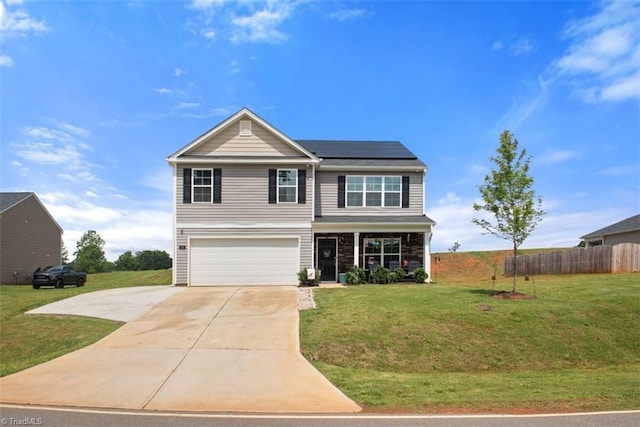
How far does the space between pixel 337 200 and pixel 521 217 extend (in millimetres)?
9760

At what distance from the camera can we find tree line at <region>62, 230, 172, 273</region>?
7638 centimetres

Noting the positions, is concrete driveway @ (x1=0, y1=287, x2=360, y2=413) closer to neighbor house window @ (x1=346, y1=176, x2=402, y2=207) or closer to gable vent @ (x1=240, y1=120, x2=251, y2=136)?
neighbor house window @ (x1=346, y1=176, x2=402, y2=207)

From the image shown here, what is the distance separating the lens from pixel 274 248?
21516 millimetres

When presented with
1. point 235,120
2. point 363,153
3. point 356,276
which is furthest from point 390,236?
point 235,120

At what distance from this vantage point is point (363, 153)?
23.9m

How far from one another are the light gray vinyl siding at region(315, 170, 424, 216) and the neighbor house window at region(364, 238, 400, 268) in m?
1.45

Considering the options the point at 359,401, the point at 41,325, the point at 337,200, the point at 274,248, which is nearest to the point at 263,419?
the point at 359,401

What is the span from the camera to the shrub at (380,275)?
2136 cm

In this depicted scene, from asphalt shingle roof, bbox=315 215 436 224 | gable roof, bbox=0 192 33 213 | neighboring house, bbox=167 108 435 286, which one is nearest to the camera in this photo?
neighboring house, bbox=167 108 435 286

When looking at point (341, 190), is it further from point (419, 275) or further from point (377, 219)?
point (419, 275)

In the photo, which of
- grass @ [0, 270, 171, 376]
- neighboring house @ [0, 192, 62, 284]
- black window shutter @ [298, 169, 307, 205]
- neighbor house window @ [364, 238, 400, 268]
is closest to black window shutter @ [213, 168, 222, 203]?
black window shutter @ [298, 169, 307, 205]

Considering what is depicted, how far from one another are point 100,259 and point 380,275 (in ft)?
240

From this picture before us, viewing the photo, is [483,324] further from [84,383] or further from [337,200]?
[337,200]

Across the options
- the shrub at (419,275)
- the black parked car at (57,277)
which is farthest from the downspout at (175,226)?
the black parked car at (57,277)
